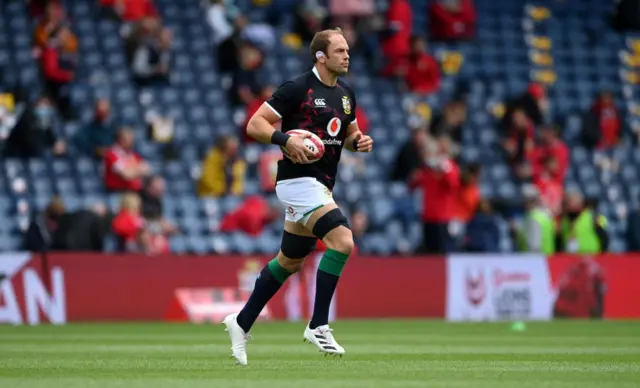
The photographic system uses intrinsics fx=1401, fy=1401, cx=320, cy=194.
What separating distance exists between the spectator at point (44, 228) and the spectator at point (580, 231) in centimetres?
810

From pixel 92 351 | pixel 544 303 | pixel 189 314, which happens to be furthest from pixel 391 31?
pixel 92 351

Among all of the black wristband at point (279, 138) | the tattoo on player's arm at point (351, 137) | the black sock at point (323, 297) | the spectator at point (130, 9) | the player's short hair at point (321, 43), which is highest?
the spectator at point (130, 9)

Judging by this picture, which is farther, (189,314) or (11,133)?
(11,133)

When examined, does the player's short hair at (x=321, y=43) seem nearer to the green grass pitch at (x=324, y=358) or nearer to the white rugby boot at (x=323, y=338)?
the white rugby boot at (x=323, y=338)

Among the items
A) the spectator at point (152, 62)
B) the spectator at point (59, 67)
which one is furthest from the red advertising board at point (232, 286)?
the spectator at point (152, 62)

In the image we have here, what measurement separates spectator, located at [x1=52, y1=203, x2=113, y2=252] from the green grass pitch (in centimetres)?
246

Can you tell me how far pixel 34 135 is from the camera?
867 inches

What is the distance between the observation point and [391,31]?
85.2 ft

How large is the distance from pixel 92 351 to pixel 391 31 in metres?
14.8

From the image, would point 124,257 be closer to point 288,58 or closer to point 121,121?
point 121,121

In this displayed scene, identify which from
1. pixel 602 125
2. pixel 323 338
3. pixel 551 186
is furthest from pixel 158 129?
pixel 323 338

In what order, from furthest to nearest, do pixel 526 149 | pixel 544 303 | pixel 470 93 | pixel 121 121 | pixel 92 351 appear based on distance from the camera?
1. pixel 470 93
2. pixel 526 149
3. pixel 121 121
4. pixel 544 303
5. pixel 92 351

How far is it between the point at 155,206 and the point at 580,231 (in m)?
6.81

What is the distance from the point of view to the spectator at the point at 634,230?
23.6 m
